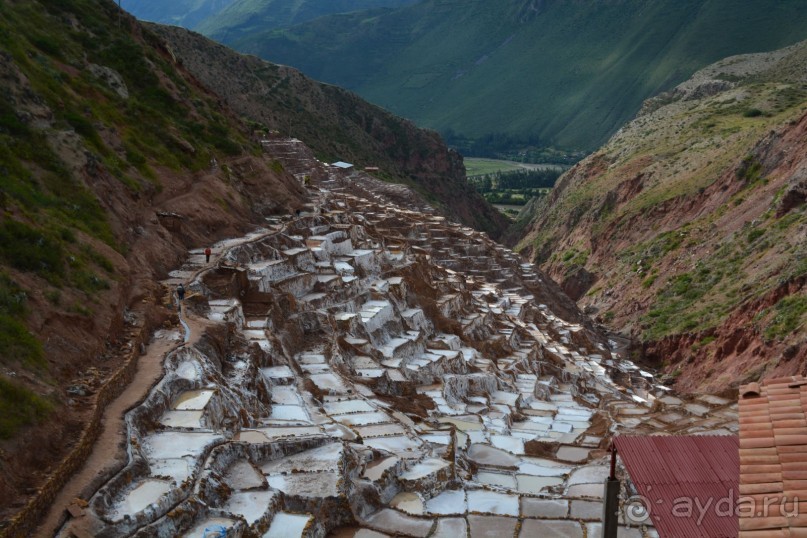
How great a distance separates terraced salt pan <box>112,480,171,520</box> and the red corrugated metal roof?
7.45 m

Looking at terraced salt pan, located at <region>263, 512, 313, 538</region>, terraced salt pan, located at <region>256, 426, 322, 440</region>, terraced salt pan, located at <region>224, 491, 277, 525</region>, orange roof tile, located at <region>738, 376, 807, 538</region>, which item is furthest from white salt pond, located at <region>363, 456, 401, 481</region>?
orange roof tile, located at <region>738, 376, 807, 538</region>

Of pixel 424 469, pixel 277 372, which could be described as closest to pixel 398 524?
pixel 424 469

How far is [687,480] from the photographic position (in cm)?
856

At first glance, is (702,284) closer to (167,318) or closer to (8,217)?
(167,318)

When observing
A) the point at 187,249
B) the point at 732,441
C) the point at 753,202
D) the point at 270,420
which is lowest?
the point at 732,441

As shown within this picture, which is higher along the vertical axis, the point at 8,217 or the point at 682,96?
the point at 682,96

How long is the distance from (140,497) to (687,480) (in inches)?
329

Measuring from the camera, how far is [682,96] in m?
107

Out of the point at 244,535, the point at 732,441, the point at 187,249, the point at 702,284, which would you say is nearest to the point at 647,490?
the point at 732,441

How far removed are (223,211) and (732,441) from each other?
2765 centimetres

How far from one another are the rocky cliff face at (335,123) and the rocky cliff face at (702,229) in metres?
17.3

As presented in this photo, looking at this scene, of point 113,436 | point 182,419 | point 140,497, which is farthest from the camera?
point 182,419

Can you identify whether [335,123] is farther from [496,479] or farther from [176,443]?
[176,443]

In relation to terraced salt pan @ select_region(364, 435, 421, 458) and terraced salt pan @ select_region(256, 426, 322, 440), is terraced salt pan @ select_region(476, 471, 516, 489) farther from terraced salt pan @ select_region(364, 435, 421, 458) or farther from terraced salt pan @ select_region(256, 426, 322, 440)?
terraced salt pan @ select_region(256, 426, 322, 440)
